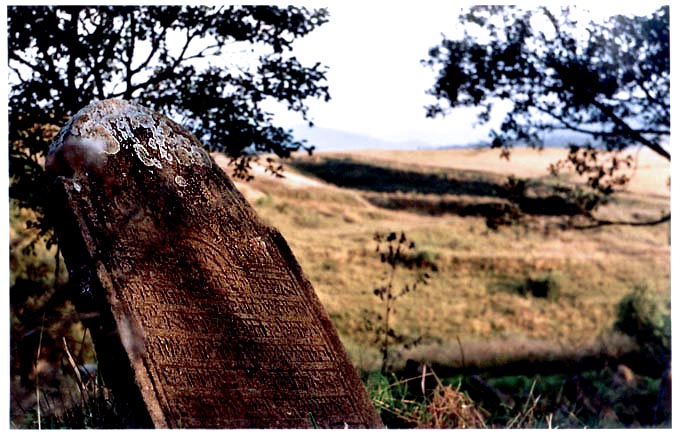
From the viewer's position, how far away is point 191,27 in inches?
172

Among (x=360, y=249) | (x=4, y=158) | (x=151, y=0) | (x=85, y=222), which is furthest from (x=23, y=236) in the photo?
(x=85, y=222)

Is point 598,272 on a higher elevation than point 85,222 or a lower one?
lower

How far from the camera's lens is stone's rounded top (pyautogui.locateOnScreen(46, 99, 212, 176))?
2314mm

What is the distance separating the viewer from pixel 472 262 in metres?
5.91

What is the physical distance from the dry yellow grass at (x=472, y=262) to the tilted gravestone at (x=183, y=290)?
2802 millimetres

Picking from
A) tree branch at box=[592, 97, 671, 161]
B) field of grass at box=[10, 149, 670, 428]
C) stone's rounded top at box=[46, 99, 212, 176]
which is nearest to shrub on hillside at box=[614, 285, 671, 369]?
field of grass at box=[10, 149, 670, 428]

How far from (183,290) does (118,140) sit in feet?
1.54

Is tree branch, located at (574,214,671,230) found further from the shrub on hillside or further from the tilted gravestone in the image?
the tilted gravestone

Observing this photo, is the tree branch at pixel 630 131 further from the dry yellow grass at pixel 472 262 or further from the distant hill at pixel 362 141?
the dry yellow grass at pixel 472 262

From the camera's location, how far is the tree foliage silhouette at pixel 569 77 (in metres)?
4.67

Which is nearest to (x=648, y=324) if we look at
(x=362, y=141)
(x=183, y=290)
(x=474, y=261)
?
(x=474, y=261)

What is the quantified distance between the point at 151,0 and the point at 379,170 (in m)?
2.11

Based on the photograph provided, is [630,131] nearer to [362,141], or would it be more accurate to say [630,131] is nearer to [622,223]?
[622,223]

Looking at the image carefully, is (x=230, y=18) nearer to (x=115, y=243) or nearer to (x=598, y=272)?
(x=115, y=243)
